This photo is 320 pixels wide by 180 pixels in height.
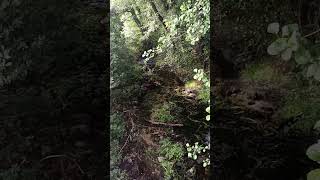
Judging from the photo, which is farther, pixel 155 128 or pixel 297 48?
pixel 155 128

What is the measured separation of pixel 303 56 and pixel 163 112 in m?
1.60

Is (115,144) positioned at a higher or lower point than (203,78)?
lower

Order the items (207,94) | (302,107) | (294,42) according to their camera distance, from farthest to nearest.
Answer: (207,94) < (302,107) < (294,42)

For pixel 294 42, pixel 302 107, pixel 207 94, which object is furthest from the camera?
pixel 207 94

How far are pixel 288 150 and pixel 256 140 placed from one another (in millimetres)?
133

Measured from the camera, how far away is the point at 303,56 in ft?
1.67

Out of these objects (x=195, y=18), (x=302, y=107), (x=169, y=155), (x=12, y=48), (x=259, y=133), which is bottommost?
(x=169, y=155)

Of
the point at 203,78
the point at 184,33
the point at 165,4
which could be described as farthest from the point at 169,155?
the point at 165,4

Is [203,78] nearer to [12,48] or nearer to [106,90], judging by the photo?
[106,90]

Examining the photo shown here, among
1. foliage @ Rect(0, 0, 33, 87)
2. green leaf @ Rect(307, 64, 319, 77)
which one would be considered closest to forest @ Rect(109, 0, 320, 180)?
foliage @ Rect(0, 0, 33, 87)

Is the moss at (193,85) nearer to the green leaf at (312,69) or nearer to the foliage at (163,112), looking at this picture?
the foliage at (163,112)

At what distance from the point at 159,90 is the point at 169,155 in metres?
0.29

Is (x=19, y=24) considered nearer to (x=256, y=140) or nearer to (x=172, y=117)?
(x=172, y=117)

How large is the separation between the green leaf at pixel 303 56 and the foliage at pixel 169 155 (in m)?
1.59
